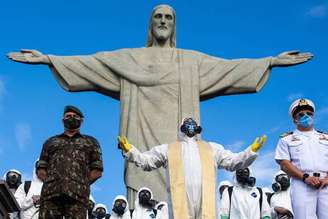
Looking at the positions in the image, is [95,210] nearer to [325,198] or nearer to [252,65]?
[252,65]

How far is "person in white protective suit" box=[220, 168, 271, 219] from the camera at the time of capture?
12984mm

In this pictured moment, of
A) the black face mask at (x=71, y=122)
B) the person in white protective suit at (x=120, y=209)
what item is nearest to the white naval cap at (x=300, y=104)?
the black face mask at (x=71, y=122)

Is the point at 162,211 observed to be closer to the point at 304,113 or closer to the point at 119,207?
the point at 119,207

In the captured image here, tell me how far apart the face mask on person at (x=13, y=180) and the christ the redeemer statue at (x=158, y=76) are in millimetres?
2219

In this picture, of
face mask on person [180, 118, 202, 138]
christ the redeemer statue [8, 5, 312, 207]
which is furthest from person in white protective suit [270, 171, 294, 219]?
face mask on person [180, 118, 202, 138]

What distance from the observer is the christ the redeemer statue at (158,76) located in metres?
14.9

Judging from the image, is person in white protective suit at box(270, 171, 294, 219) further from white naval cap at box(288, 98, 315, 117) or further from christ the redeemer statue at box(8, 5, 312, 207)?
white naval cap at box(288, 98, 315, 117)

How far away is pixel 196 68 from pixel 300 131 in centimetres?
651

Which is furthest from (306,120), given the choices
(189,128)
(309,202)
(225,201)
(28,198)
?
(28,198)

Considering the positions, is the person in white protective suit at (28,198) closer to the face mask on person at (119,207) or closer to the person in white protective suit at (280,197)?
the face mask on person at (119,207)

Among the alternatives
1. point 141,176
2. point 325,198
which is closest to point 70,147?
point 325,198

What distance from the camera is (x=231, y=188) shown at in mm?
13289

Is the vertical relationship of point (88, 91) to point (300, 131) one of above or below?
above

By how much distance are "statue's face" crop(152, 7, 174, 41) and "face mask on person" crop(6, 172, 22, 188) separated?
13.3ft
